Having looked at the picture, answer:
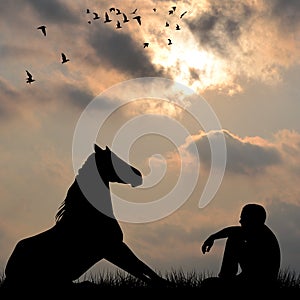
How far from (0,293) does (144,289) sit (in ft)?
8.89

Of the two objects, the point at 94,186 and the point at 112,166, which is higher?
the point at 112,166

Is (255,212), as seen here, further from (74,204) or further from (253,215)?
(74,204)

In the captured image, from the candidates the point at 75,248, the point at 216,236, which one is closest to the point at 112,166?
the point at 75,248

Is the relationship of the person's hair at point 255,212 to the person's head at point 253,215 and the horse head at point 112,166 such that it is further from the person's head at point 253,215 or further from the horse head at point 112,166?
the horse head at point 112,166

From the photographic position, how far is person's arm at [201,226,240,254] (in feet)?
39.5

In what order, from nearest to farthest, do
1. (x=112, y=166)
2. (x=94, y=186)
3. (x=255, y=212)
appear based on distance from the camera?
(x=255, y=212)
(x=94, y=186)
(x=112, y=166)

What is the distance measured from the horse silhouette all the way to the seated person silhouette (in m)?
1.95

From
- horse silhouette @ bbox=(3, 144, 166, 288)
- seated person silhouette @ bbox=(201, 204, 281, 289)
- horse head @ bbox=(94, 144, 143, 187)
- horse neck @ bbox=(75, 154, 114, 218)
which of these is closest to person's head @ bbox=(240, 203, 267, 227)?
seated person silhouette @ bbox=(201, 204, 281, 289)

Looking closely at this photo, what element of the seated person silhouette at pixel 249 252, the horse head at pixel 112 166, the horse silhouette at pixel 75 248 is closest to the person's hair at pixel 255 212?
the seated person silhouette at pixel 249 252

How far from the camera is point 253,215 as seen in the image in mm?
11719

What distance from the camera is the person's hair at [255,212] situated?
38.3 ft

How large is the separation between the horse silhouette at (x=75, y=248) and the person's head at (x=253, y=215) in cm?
267

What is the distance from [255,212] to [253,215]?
0.06 meters

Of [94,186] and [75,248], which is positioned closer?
[75,248]
